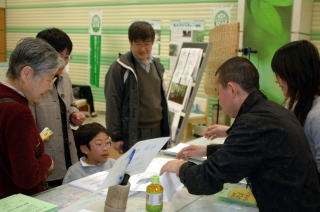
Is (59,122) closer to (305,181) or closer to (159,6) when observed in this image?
(305,181)

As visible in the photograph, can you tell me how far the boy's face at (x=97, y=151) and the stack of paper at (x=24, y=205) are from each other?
90 centimetres

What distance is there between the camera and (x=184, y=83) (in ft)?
10.1

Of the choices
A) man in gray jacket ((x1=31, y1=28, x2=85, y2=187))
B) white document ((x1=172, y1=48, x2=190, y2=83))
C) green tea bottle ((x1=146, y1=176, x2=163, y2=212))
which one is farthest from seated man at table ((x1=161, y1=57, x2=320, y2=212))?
white document ((x1=172, y1=48, x2=190, y2=83))

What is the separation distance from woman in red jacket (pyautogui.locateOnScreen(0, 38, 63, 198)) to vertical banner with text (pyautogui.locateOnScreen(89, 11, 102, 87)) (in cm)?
456

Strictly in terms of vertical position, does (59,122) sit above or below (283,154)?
below

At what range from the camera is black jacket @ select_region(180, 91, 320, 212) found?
53.9 inches

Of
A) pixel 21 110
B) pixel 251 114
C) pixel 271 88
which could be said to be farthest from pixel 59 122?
pixel 271 88

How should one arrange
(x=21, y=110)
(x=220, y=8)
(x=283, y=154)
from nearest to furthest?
(x=283, y=154) → (x=21, y=110) → (x=220, y=8)

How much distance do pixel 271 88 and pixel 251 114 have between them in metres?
2.82

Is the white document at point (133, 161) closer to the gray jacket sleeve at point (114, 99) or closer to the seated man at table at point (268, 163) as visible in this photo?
the seated man at table at point (268, 163)

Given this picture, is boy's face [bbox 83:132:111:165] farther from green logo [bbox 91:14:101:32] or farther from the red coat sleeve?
green logo [bbox 91:14:101:32]

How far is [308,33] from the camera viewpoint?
425cm

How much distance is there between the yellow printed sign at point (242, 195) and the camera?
1.71 meters

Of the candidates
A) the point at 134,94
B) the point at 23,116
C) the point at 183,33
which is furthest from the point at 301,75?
the point at 183,33
